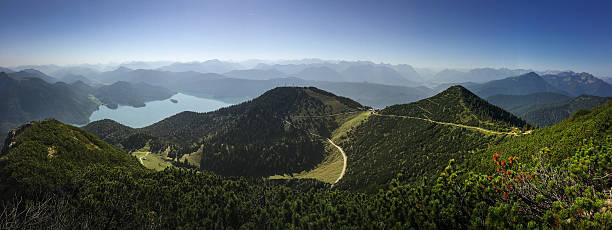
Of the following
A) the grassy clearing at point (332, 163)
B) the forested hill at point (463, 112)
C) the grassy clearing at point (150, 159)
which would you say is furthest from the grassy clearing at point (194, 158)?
the forested hill at point (463, 112)

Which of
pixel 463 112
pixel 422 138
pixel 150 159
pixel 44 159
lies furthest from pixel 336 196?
pixel 150 159

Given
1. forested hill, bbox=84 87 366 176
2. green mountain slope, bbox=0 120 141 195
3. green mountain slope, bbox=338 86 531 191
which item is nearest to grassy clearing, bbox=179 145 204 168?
forested hill, bbox=84 87 366 176

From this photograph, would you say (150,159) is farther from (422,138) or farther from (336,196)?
(422,138)

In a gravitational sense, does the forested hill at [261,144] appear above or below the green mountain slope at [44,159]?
below

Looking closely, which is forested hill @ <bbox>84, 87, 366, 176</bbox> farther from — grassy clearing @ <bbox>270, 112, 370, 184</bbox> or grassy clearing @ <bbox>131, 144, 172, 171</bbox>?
grassy clearing @ <bbox>131, 144, 172, 171</bbox>

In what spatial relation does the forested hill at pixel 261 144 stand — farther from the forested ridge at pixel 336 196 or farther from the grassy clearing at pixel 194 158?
the forested ridge at pixel 336 196

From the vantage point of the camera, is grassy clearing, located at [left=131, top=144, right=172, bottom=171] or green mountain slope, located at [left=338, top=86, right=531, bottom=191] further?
grassy clearing, located at [left=131, top=144, right=172, bottom=171]

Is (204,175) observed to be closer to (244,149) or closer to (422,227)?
(422,227)
